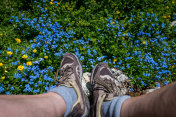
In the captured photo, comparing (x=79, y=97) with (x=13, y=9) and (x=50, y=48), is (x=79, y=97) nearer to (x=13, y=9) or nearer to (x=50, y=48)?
(x=50, y=48)

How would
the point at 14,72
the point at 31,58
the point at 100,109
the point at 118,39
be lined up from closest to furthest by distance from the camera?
the point at 100,109 < the point at 14,72 < the point at 31,58 < the point at 118,39

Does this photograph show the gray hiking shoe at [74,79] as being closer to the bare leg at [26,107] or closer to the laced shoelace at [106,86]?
the laced shoelace at [106,86]

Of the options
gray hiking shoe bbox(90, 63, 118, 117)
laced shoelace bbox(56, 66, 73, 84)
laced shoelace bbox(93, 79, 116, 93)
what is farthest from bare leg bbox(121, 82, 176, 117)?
laced shoelace bbox(56, 66, 73, 84)

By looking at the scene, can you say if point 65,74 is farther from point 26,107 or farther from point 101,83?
point 26,107

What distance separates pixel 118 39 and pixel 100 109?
5.54ft

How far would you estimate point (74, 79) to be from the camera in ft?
7.74

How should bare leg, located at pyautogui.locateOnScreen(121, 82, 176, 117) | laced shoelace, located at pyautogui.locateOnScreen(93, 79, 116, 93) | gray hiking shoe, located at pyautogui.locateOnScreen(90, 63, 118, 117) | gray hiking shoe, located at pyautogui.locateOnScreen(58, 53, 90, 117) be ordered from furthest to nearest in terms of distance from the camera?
1. laced shoelace, located at pyautogui.locateOnScreen(93, 79, 116, 93)
2. gray hiking shoe, located at pyautogui.locateOnScreen(90, 63, 118, 117)
3. gray hiking shoe, located at pyautogui.locateOnScreen(58, 53, 90, 117)
4. bare leg, located at pyautogui.locateOnScreen(121, 82, 176, 117)

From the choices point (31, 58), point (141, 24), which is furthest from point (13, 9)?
point (141, 24)

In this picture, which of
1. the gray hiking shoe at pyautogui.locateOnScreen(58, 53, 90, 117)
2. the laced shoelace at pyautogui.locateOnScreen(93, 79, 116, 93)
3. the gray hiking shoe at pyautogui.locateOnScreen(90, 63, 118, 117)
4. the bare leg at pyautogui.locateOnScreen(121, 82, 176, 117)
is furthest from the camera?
the laced shoelace at pyautogui.locateOnScreen(93, 79, 116, 93)

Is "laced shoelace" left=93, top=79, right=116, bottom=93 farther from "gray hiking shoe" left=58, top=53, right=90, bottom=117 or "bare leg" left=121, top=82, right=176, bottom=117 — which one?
"bare leg" left=121, top=82, right=176, bottom=117

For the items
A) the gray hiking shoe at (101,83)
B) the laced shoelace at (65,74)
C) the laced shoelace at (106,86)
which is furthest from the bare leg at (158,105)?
the laced shoelace at (65,74)

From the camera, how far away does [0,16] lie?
3.50 meters

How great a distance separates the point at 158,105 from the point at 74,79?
1.55m

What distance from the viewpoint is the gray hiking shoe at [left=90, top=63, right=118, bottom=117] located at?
219 cm
